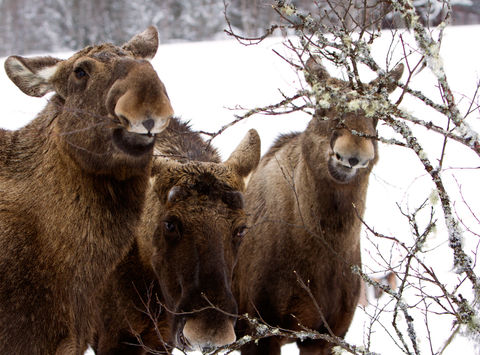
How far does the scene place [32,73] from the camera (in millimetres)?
3955

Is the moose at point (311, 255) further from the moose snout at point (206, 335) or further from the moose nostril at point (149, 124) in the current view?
the moose nostril at point (149, 124)

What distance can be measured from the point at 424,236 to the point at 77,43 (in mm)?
36137

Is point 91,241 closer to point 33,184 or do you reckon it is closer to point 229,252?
point 33,184

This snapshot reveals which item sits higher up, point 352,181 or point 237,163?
point 352,181

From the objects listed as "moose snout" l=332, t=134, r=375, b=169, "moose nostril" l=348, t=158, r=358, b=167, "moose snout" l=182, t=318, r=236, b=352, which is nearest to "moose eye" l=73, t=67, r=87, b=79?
"moose snout" l=182, t=318, r=236, b=352

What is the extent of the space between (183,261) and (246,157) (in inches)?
44.8

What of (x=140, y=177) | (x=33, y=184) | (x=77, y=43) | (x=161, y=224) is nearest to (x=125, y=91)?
(x=140, y=177)

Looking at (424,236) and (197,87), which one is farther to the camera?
(197,87)

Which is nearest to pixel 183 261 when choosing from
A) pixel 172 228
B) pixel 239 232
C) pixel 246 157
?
pixel 172 228

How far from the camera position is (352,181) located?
5.14 meters

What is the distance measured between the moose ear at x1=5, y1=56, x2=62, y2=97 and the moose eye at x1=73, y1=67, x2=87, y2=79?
238 mm

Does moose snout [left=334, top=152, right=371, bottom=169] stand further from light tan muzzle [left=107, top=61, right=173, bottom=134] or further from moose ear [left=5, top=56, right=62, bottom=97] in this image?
moose ear [left=5, top=56, right=62, bottom=97]

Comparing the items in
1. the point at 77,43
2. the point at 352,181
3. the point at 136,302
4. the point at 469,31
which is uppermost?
the point at 469,31

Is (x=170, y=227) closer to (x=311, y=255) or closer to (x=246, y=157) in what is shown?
(x=246, y=157)
